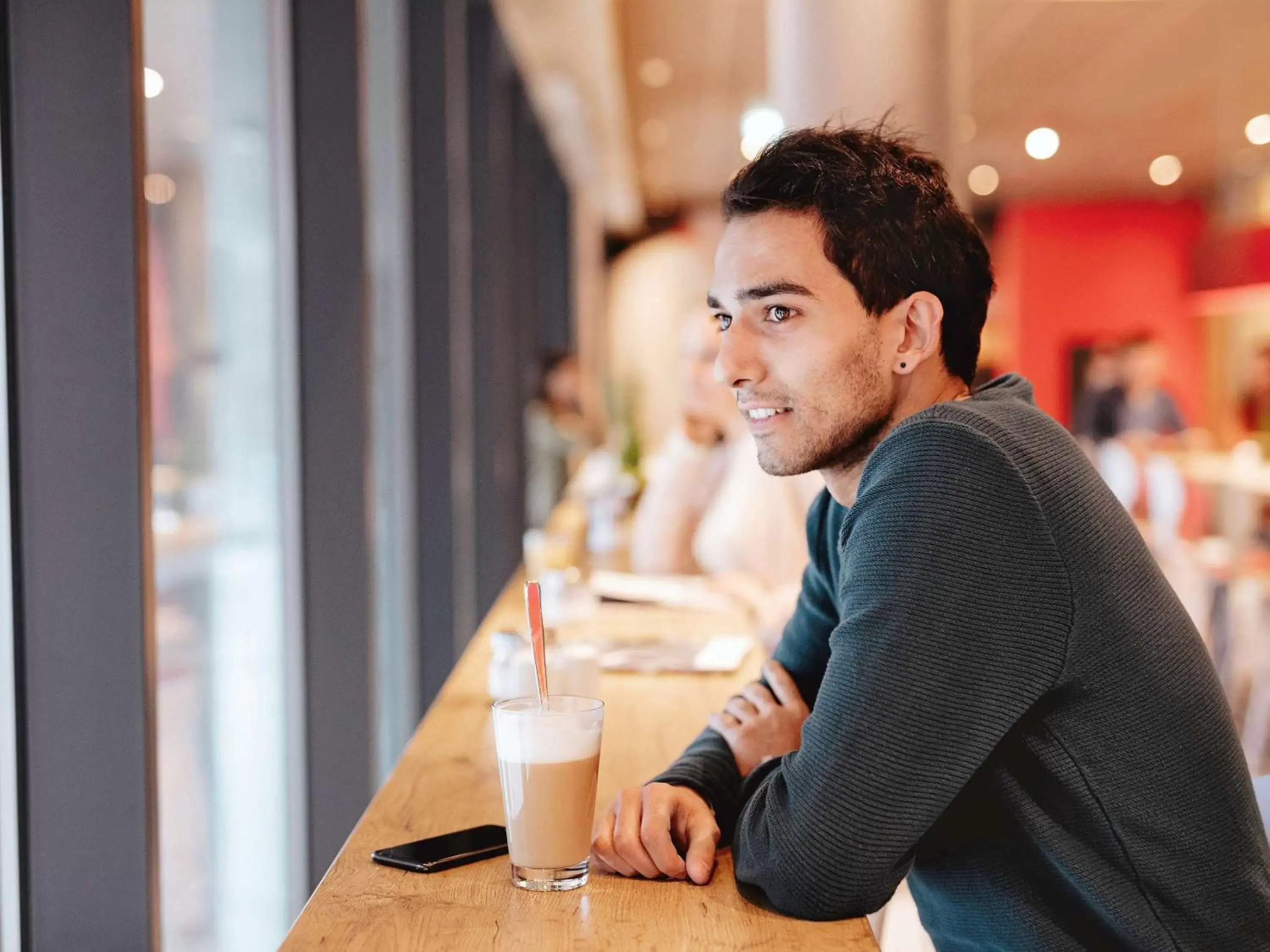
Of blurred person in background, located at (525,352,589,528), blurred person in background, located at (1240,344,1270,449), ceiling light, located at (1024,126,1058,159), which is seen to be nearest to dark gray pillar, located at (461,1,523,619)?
blurred person in background, located at (525,352,589,528)

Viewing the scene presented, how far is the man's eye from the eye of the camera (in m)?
1.31

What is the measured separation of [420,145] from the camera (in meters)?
3.67

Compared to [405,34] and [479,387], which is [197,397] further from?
[479,387]

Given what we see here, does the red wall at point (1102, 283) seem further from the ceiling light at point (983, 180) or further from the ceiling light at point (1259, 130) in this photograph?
the ceiling light at point (1259, 130)

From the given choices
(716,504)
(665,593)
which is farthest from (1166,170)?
(665,593)

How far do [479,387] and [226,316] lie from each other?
2.49 metres

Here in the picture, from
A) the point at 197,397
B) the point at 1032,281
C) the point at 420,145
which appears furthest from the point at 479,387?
the point at 1032,281

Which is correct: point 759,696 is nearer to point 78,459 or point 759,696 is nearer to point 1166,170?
point 78,459

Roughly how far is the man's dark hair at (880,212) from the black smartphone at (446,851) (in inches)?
25.6

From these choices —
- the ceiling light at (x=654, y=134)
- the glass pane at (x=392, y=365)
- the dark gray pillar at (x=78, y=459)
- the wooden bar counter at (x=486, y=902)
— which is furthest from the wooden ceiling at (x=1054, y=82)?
the dark gray pillar at (x=78, y=459)

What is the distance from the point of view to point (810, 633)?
150 centimetres

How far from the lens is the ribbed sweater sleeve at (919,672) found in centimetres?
102

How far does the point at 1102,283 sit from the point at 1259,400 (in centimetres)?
402

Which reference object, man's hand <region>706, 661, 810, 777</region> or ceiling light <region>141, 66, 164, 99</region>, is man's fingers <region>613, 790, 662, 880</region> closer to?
man's hand <region>706, 661, 810, 777</region>
